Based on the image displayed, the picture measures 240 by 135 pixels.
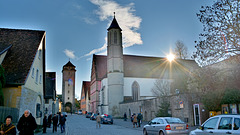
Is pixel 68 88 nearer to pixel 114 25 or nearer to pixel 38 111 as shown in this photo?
pixel 114 25

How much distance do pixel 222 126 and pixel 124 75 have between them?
4396cm

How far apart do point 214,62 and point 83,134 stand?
11.3 meters

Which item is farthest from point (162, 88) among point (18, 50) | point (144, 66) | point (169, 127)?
point (18, 50)

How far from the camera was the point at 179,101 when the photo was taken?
23.1m

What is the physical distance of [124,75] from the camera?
51875 millimetres

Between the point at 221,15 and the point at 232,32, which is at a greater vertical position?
the point at 221,15

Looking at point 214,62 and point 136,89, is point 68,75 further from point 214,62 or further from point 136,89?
point 214,62

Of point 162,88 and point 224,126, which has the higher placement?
point 162,88

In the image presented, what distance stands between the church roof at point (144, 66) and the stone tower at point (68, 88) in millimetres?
26312

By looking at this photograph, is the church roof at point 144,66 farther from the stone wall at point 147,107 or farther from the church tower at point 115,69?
the stone wall at point 147,107

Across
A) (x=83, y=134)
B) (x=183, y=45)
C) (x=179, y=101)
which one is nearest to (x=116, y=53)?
(x=183, y=45)

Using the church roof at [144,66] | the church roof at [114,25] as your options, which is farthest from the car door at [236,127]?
the church roof at [144,66]

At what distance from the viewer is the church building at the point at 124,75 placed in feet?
161

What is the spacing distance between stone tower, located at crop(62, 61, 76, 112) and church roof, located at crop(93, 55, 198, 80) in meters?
26.3
